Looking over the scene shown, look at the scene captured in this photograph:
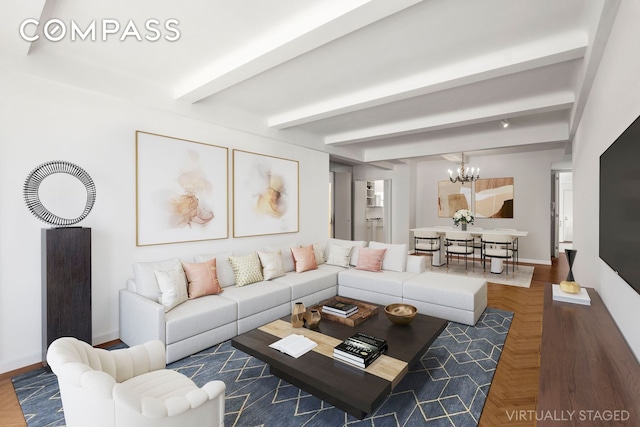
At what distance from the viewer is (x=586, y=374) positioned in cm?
140

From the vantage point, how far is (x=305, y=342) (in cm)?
236

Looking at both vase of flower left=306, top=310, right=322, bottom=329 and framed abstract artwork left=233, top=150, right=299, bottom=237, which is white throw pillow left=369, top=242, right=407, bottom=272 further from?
vase of flower left=306, top=310, right=322, bottom=329

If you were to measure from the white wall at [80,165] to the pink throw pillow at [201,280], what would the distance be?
1.54 feet

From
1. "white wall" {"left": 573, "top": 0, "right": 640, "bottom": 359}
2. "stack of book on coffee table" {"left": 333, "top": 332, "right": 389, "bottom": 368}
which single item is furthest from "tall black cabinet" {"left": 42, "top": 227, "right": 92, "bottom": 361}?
"white wall" {"left": 573, "top": 0, "right": 640, "bottom": 359}

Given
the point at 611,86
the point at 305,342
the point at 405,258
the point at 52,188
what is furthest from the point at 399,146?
the point at 52,188

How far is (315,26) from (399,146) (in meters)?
4.72

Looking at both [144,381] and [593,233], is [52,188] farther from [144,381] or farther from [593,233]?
[593,233]

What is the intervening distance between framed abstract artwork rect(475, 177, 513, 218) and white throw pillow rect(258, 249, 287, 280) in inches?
241

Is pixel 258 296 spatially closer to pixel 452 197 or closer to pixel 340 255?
pixel 340 255

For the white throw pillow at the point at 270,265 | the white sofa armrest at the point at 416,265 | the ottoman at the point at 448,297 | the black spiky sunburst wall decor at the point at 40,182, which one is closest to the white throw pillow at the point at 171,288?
the black spiky sunburst wall decor at the point at 40,182

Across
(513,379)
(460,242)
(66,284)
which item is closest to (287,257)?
(66,284)

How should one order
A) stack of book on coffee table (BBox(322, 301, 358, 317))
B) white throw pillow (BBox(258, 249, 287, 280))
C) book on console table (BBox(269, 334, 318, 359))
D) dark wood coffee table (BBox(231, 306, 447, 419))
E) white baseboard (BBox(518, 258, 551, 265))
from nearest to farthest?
dark wood coffee table (BBox(231, 306, 447, 419)) < book on console table (BBox(269, 334, 318, 359)) < stack of book on coffee table (BBox(322, 301, 358, 317)) < white throw pillow (BBox(258, 249, 287, 280)) < white baseboard (BBox(518, 258, 551, 265))

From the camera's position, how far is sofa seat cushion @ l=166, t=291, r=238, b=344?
2731 millimetres

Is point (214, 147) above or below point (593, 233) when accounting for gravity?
above
